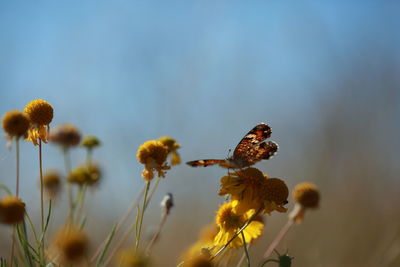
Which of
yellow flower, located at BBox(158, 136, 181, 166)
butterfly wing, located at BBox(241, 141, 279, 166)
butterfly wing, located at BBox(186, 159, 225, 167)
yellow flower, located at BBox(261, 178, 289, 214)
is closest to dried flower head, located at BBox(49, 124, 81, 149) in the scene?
yellow flower, located at BBox(158, 136, 181, 166)

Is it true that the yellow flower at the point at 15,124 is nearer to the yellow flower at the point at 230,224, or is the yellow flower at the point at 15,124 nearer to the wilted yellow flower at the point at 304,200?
the yellow flower at the point at 230,224

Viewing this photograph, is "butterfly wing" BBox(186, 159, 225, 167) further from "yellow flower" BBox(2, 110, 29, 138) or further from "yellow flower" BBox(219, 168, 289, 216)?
"yellow flower" BBox(2, 110, 29, 138)

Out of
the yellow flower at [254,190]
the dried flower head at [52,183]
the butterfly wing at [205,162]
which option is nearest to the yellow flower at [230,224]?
the yellow flower at [254,190]

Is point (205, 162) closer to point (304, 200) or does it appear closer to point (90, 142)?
point (304, 200)

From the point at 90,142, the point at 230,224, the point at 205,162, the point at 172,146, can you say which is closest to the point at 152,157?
the point at 205,162

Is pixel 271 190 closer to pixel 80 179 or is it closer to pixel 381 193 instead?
pixel 80 179

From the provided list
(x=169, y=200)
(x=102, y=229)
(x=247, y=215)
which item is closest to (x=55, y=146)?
(x=169, y=200)
